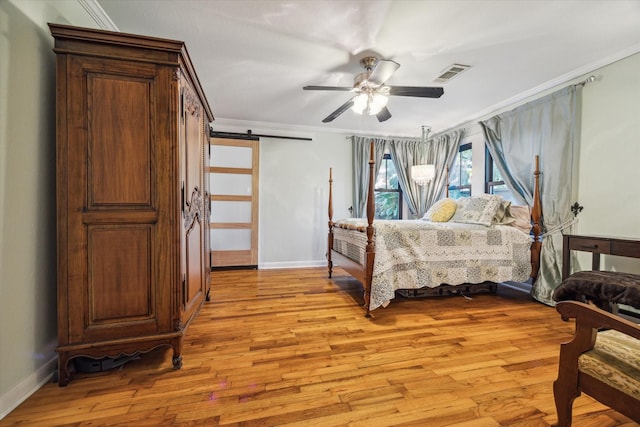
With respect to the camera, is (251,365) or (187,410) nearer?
(187,410)

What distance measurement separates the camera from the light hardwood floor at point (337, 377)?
4.20 ft

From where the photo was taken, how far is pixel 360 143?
4867mm

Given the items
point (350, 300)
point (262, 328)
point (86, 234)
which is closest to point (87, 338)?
point (86, 234)

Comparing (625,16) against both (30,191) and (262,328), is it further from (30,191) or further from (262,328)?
(30,191)

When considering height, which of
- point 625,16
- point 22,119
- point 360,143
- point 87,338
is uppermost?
point 625,16

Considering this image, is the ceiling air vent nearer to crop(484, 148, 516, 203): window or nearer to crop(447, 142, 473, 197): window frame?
crop(484, 148, 516, 203): window

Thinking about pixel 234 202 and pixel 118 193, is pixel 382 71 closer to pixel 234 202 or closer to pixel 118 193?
pixel 118 193

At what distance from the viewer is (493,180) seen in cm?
396

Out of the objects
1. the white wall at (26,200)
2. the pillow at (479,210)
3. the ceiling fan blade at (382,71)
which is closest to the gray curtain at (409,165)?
the pillow at (479,210)

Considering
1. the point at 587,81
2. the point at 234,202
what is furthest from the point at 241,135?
the point at 587,81

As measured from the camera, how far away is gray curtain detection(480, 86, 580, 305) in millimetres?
2848

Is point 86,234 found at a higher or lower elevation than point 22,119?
lower

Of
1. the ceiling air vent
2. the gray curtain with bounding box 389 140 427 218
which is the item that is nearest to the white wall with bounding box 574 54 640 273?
the ceiling air vent

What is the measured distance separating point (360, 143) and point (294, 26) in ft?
9.67
